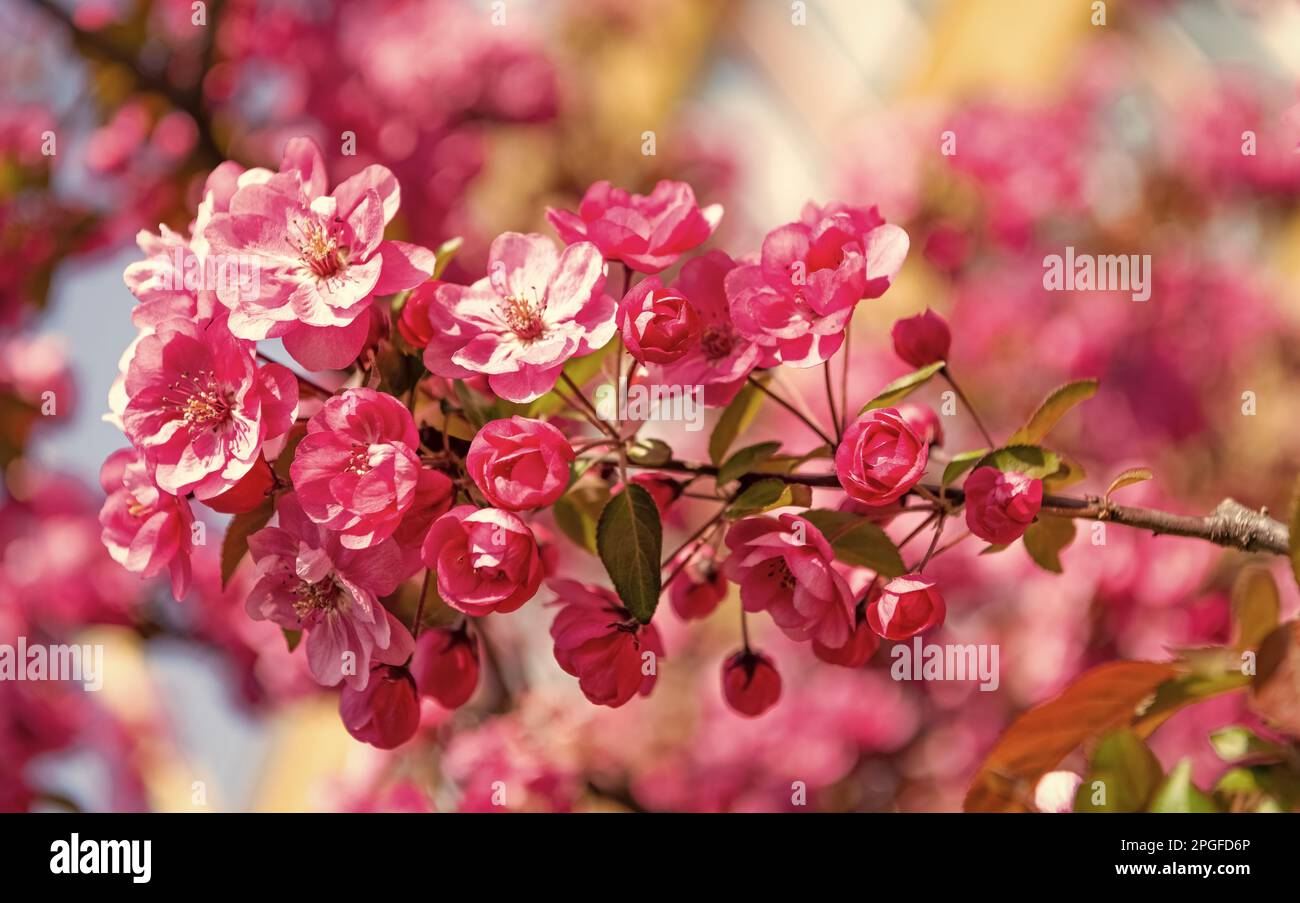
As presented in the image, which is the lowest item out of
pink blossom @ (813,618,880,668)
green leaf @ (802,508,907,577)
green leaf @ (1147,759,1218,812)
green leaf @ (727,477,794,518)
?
green leaf @ (1147,759,1218,812)

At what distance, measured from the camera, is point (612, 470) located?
63 centimetres

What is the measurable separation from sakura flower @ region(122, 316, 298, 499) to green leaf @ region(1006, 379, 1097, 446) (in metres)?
0.39

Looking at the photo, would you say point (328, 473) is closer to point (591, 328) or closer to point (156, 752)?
point (591, 328)

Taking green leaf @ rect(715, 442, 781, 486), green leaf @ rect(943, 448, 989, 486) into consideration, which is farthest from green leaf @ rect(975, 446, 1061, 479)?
green leaf @ rect(715, 442, 781, 486)

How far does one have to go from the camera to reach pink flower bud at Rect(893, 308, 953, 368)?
24.9 inches

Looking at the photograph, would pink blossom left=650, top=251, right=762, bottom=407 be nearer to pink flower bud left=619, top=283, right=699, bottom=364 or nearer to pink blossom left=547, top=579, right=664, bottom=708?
pink flower bud left=619, top=283, right=699, bottom=364

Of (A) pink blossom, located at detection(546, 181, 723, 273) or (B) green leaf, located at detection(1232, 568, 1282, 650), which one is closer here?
(A) pink blossom, located at detection(546, 181, 723, 273)

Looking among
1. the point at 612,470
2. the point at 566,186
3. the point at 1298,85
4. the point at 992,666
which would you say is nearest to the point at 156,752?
the point at 566,186

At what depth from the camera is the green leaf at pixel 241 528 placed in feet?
1.94

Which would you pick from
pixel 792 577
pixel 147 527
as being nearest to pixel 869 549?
pixel 792 577

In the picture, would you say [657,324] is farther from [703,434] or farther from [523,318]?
[703,434]

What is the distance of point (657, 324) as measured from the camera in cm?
53

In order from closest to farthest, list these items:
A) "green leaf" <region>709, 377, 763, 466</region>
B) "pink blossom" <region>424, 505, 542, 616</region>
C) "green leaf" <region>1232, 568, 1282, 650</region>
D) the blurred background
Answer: "pink blossom" <region>424, 505, 542, 616</region>
"green leaf" <region>709, 377, 763, 466</region>
"green leaf" <region>1232, 568, 1282, 650</region>
the blurred background

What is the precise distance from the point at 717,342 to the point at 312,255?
0.22 m
